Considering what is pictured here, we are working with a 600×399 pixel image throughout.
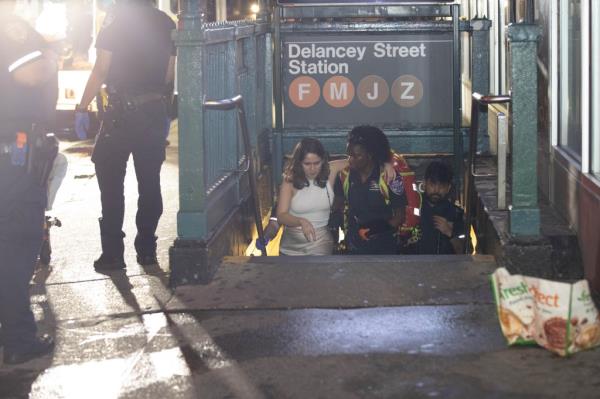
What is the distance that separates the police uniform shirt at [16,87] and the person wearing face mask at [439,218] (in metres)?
3.75

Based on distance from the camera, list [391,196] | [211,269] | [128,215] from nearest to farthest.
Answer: [211,269]
[391,196]
[128,215]

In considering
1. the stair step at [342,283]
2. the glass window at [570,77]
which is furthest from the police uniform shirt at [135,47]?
the glass window at [570,77]

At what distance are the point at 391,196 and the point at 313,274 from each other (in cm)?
177

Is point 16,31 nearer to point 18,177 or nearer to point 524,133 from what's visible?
point 18,177

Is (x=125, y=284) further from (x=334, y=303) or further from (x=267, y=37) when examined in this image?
(x=267, y=37)

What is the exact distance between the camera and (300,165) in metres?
8.77

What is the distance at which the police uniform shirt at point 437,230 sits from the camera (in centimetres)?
912

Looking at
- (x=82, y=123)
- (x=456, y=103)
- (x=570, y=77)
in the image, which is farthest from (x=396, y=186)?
(x=82, y=123)

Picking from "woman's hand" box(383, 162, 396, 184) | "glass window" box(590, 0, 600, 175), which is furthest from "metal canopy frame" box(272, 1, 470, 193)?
"glass window" box(590, 0, 600, 175)

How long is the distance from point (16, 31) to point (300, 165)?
3.12 meters

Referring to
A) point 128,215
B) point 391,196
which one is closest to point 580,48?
point 391,196

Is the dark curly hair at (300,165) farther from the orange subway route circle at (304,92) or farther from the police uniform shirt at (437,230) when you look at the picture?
the orange subway route circle at (304,92)

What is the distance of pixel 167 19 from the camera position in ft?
27.0

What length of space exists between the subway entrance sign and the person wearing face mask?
5.66 ft
